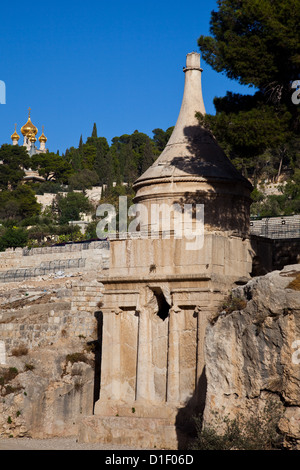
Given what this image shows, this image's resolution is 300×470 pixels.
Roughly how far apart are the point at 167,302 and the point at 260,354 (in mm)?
5189

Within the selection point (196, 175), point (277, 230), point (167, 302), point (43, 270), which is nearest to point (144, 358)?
point (167, 302)

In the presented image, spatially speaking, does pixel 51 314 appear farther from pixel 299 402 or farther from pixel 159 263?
pixel 299 402

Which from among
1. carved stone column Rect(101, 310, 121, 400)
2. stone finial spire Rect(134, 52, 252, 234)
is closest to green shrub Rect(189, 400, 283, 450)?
carved stone column Rect(101, 310, 121, 400)

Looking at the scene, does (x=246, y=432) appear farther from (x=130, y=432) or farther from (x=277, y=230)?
(x=277, y=230)

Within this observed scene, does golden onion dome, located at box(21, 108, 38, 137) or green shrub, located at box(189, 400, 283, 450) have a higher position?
golden onion dome, located at box(21, 108, 38, 137)

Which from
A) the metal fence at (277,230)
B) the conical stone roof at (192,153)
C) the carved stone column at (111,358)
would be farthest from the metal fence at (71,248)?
the carved stone column at (111,358)

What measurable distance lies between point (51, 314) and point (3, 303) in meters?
10.0

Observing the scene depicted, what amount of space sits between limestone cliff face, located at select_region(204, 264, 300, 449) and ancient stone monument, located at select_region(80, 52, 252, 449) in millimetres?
3071

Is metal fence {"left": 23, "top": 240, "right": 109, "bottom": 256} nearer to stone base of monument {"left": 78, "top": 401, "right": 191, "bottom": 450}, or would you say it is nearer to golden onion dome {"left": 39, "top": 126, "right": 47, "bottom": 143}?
stone base of monument {"left": 78, "top": 401, "right": 191, "bottom": 450}

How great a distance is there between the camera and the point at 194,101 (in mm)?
23469

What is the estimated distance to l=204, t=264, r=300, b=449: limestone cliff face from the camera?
49.4ft

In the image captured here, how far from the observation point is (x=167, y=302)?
67.4 ft

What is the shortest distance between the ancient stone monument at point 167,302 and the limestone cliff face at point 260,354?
3071 mm
